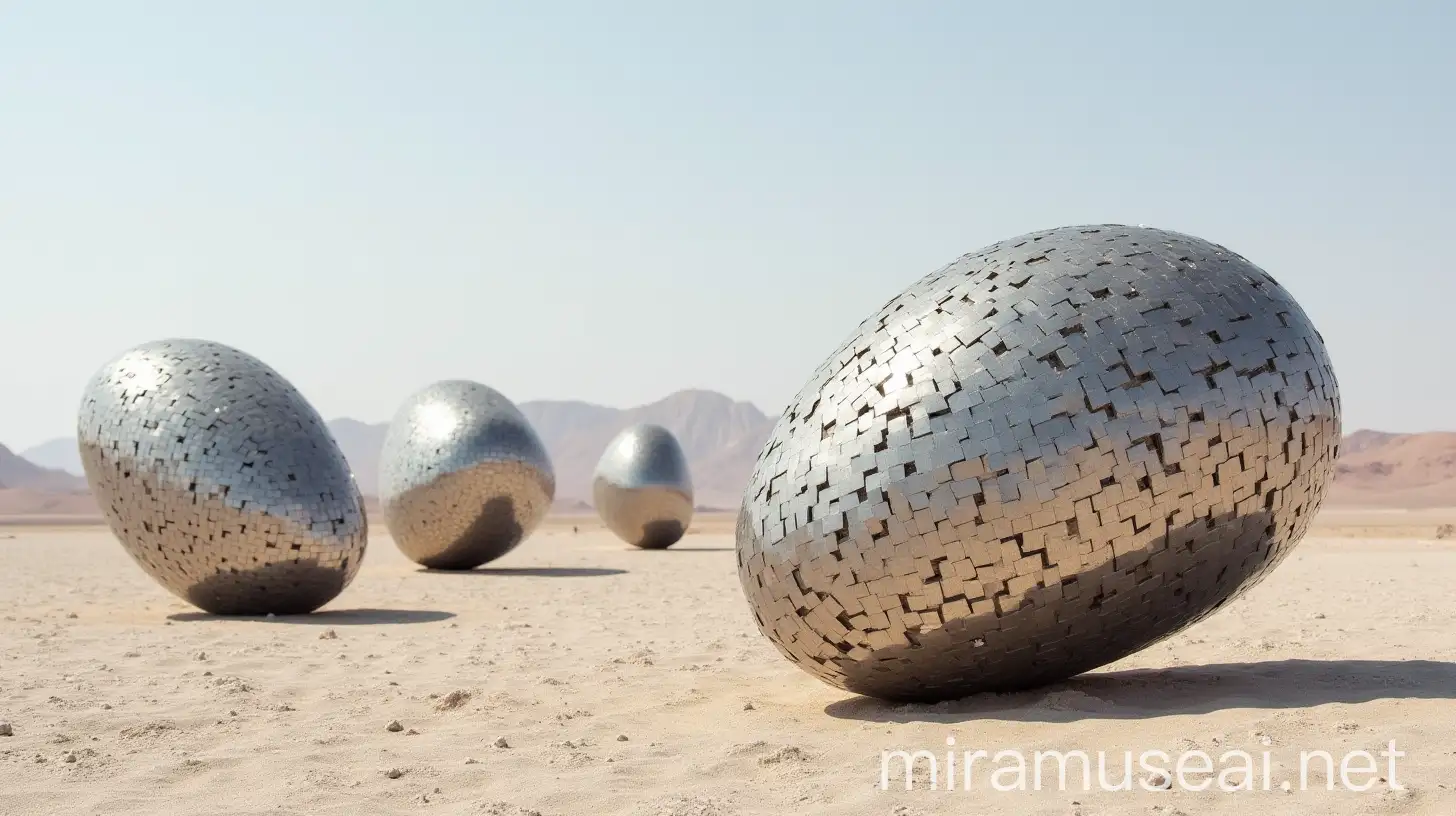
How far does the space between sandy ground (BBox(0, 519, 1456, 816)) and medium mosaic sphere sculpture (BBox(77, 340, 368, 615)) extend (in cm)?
58

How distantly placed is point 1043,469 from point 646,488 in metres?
24.5

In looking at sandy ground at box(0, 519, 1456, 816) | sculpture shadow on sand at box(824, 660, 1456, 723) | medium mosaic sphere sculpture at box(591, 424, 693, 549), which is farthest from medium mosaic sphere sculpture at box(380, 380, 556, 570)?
sculpture shadow on sand at box(824, 660, 1456, 723)

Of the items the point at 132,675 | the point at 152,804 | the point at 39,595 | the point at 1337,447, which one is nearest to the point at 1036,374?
the point at 1337,447

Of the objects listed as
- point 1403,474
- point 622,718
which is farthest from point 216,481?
point 1403,474

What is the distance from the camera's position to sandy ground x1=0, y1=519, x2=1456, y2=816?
5.53 metres

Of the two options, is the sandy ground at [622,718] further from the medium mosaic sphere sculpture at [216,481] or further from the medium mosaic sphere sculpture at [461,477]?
the medium mosaic sphere sculpture at [461,477]

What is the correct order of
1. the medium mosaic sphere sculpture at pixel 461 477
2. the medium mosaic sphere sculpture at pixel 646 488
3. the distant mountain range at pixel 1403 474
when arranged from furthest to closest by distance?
the distant mountain range at pixel 1403 474 → the medium mosaic sphere sculpture at pixel 646 488 → the medium mosaic sphere sculpture at pixel 461 477

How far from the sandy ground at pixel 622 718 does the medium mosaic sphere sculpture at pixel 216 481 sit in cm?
58

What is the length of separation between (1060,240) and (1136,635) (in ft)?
7.57

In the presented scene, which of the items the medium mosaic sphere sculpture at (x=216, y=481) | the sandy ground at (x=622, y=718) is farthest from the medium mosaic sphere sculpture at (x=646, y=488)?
the sandy ground at (x=622, y=718)

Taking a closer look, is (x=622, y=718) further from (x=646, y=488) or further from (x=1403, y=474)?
(x=1403, y=474)

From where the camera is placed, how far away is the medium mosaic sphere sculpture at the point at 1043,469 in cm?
657

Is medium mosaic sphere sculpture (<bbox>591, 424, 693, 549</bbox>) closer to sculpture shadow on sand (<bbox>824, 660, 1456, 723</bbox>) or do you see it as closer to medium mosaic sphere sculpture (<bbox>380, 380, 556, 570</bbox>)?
medium mosaic sphere sculpture (<bbox>380, 380, 556, 570</bbox>)

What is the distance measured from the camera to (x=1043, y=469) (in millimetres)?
6523
